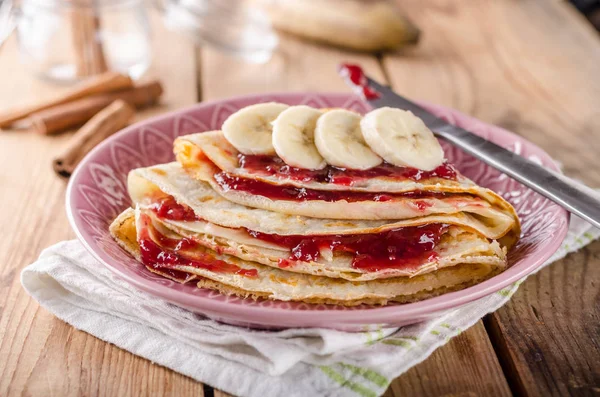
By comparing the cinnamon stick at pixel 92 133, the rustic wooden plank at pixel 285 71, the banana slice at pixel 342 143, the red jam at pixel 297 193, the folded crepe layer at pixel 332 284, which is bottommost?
the rustic wooden plank at pixel 285 71

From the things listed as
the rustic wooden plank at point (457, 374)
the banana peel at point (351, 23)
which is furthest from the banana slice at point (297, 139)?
the banana peel at point (351, 23)

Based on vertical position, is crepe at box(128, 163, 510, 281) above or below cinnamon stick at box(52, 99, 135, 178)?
above

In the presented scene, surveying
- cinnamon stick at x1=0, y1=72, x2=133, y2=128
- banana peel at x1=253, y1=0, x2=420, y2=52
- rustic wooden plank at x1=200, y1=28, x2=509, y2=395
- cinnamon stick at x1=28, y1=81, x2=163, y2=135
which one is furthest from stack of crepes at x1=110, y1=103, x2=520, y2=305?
banana peel at x1=253, y1=0, x2=420, y2=52

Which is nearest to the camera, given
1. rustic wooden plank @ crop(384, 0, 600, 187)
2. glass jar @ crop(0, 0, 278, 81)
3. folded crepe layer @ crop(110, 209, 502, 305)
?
folded crepe layer @ crop(110, 209, 502, 305)

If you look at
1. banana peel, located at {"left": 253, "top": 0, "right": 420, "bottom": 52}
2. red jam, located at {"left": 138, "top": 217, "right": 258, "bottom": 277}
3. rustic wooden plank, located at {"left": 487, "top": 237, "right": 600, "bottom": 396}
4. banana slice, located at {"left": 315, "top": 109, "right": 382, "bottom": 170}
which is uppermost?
banana slice, located at {"left": 315, "top": 109, "right": 382, "bottom": 170}

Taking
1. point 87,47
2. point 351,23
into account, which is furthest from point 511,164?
point 87,47

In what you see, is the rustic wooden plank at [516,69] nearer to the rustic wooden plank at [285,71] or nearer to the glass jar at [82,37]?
the rustic wooden plank at [285,71]

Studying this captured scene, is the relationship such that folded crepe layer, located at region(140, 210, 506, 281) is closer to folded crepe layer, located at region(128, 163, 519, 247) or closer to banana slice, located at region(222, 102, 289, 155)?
folded crepe layer, located at region(128, 163, 519, 247)
